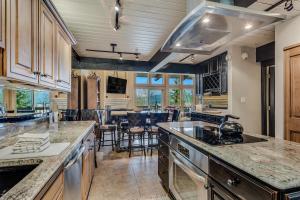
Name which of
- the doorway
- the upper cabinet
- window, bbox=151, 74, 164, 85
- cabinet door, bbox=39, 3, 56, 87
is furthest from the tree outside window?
cabinet door, bbox=39, 3, 56, 87

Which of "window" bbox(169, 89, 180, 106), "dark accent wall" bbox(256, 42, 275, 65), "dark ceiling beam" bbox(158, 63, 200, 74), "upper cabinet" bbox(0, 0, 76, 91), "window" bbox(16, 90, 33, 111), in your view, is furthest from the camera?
"window" bbox(169, 89, 180, 106)

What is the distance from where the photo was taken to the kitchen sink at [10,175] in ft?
3.48

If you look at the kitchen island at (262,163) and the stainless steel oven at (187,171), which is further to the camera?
the stainless steel oven at (187,171)

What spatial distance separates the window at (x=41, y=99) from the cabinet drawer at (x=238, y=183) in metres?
2.22

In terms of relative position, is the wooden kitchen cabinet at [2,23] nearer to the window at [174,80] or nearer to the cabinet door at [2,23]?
the cabinet door at [2,23]

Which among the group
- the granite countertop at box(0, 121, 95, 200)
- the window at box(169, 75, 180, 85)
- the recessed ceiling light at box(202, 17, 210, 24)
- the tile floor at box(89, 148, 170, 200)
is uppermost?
the window at box(169, 75, 180, 85)

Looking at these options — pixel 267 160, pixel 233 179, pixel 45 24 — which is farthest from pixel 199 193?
pixel 45 24

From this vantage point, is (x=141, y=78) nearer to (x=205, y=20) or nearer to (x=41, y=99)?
(x=41, y=99)

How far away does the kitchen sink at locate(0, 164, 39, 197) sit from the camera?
41.7 inches

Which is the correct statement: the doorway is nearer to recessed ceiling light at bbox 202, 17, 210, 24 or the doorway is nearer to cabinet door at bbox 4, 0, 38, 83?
recessed ceiling light at bbox 202, 17, 210, 24

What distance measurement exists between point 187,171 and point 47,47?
1.80 metres

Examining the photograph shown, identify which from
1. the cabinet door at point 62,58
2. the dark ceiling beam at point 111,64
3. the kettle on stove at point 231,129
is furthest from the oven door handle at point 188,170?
the dark ceiling beam at point 111,64

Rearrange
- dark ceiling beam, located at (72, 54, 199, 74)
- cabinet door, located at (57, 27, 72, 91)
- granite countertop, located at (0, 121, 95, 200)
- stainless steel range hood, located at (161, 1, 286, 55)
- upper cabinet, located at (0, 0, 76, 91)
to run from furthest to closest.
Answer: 1. dark ceiling beam, located at (72, 54, 199, 74)
2. cabinet door, located at (57, 27, 72, 91)
3. stainless steel range hood, located at (161, 1, 286, 55)
4. upper cabinet, located at (0, 0, 76, 91)
5. granite countertop, located at (0, 121, 95, 200)

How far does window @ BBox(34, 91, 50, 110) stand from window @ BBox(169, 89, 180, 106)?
6.52 metres
